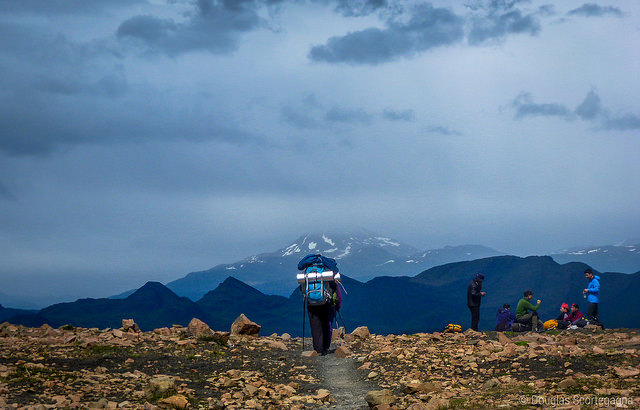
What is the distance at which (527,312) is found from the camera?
28484mm

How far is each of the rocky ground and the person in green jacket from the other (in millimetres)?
6134

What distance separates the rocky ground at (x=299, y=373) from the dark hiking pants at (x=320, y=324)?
621 mm

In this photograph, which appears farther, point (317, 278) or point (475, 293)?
point (475, 293)

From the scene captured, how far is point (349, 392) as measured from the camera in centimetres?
1506

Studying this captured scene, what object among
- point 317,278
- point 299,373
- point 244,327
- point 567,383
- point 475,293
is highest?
point 317,278

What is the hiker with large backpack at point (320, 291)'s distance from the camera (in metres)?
19.7

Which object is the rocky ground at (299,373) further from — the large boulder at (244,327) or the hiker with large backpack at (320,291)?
the large boulder at (244,327)

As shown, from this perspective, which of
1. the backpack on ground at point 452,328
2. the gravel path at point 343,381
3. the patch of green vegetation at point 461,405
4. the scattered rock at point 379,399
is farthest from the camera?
the backpack on ground at point 452,328

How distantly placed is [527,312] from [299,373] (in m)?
15.4

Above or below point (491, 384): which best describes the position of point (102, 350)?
above

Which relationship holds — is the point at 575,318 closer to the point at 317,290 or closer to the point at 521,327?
the point at 521,327

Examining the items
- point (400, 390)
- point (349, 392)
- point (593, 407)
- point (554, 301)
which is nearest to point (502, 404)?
point (593, 407)

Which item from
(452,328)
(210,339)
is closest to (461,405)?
(210,339)

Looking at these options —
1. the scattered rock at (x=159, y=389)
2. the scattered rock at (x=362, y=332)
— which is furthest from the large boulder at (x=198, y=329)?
the scattered rock at (x=159, y=389)
